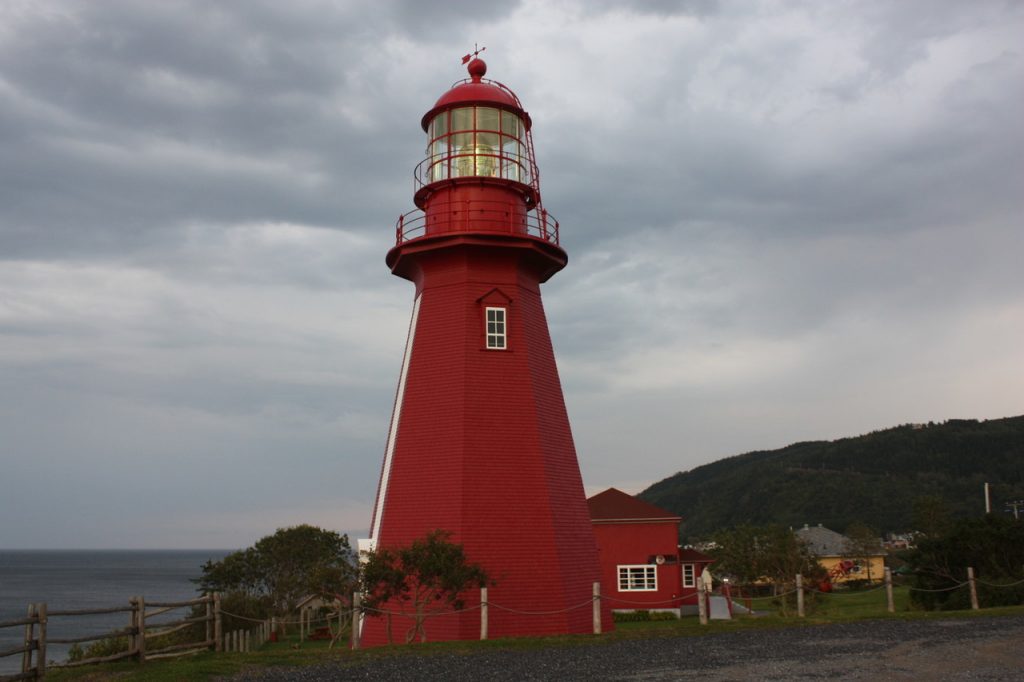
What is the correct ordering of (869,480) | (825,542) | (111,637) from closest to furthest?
(111,637), (825,542), (869,480)

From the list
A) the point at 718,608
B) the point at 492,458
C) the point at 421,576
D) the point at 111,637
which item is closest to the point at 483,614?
the point at 421,576

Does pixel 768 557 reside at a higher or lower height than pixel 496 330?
lower

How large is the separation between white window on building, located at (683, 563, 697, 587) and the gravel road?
20.1m

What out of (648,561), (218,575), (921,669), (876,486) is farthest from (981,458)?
(921,669)

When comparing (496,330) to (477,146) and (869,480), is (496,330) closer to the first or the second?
(477,146)

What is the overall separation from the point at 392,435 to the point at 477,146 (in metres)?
6.59

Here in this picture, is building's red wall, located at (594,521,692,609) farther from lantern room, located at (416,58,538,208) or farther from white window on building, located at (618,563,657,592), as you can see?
lantern room, located at (416,58,538,208)

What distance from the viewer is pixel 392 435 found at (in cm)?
1894

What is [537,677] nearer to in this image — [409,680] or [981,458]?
[409,680]

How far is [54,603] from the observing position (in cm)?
8950

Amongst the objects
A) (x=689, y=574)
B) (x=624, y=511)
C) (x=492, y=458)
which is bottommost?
(x=689, y=574)

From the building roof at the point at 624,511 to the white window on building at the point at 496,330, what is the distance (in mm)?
15027

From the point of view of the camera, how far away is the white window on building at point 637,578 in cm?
3216

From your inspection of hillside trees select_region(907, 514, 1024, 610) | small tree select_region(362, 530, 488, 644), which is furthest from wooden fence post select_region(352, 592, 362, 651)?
hillside trees select_region(907, 514, 1024, 610)
